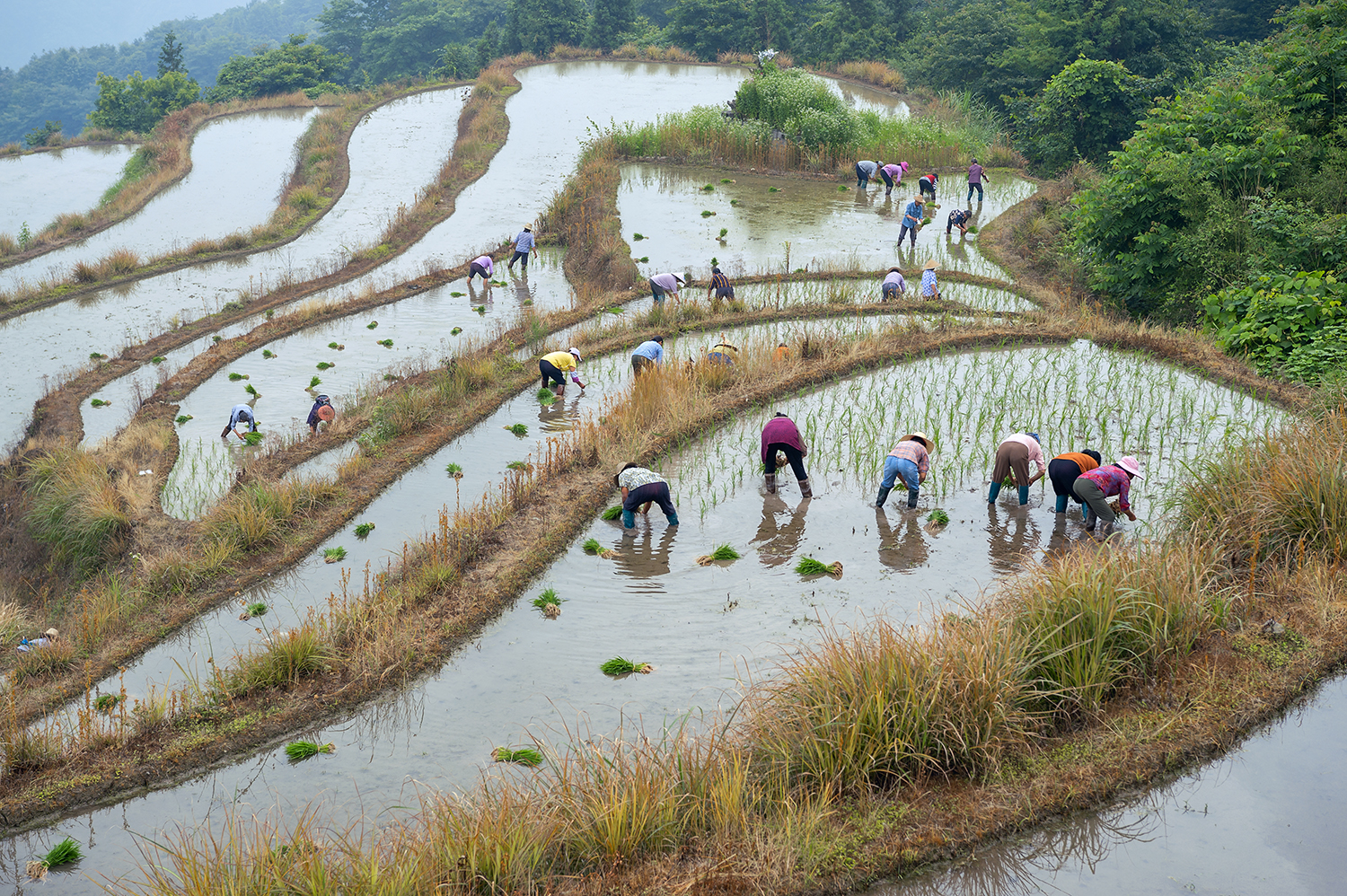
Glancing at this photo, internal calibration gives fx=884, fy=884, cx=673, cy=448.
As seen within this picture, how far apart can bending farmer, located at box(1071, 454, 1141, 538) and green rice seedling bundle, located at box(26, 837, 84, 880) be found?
9592 millimetres

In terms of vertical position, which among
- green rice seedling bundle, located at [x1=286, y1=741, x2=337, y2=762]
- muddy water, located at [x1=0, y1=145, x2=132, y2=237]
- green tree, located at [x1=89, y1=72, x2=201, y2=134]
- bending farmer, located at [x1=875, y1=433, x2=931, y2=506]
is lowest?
green rice seedling bundle, located at [x1=286, y1=741, x2=337, y2=762]

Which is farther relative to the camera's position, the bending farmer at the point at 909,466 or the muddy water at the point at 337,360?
the muddy water at the point at 337,360

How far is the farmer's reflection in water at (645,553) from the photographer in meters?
9.89

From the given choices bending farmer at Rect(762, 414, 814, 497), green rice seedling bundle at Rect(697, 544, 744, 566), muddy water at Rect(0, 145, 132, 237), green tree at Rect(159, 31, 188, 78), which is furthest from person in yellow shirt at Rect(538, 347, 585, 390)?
green tree at Rect(159, 31, 188, 78)

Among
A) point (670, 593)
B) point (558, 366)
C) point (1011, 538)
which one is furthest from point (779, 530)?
point (558, 366)

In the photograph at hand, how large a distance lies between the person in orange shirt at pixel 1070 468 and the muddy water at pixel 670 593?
468 mm

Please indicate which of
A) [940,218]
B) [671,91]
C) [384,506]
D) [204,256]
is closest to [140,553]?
[384,506]

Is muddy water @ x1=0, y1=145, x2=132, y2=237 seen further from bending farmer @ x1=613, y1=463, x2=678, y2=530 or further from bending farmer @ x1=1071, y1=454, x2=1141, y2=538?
bending farmer @ x1=1071, y1=454, x2=1141, y2=538

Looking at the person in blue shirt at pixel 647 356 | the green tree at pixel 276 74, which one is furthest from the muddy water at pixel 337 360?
the green tree at pixel 276 74

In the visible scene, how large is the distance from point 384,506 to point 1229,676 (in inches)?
391

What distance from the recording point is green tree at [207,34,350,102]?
182 feet

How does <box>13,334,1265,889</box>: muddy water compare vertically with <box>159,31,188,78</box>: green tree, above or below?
below

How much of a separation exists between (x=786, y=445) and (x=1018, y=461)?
268cm

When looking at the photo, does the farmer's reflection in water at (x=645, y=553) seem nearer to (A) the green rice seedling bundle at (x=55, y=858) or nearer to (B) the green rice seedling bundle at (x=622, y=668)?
(B) the green rice seedling bundle at (x=622, y=668)
